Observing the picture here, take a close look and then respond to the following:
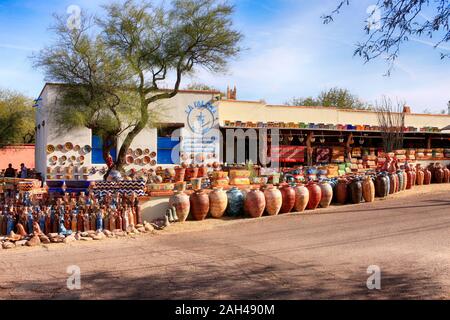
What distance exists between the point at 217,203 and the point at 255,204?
932 millimetres

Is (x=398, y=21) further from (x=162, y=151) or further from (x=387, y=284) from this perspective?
(x=162, y=151)

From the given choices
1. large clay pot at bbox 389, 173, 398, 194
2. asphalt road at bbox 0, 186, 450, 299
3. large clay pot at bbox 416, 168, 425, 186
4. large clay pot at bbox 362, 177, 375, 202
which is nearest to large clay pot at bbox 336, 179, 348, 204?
large clay pot at bbox 362, 177, 375, 202

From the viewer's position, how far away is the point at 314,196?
1335cm

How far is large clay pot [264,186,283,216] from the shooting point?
491 inches

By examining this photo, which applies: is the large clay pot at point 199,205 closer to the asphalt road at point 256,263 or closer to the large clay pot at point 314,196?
the asphalt road at point 256,263

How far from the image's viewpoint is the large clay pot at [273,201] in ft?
40.9

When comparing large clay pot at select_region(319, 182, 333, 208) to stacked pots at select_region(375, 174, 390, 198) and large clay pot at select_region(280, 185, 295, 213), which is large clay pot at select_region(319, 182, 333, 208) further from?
stacked pots at select_region(375, 174, 390, 198)

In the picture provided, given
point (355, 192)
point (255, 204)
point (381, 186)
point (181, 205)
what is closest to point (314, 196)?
point (355, 192)

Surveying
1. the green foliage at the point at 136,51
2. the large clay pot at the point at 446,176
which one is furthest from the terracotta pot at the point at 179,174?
the large clay pot at the point at 446,176

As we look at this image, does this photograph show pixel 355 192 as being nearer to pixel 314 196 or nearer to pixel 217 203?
pixel 314 196

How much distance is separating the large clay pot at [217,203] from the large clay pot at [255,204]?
57 cm

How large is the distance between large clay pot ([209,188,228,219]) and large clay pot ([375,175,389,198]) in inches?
222

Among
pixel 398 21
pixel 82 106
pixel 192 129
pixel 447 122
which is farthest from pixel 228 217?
pixel 447 122

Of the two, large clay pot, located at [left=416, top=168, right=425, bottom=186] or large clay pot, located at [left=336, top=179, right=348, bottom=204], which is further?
large clay pot, located at [left=416, top=168, right=425, bottom=186]
